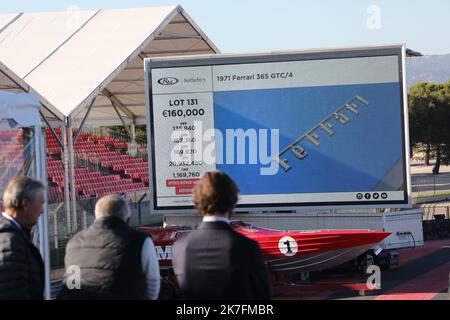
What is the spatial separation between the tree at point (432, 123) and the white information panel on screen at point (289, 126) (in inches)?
2051

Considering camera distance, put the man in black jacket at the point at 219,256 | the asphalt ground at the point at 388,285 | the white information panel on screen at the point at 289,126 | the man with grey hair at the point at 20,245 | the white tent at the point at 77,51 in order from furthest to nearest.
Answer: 1. the white tent at the point at 77,51
2. the white information panel on screen at the point at 289,126
3. the asphalt ground at the point at 388,285
4. the man with grey hair at the point at 20,245
5. the man in black jacket at the point at 219,256

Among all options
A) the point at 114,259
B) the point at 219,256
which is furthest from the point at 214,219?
the point at 114,259

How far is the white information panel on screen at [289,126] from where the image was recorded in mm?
14695

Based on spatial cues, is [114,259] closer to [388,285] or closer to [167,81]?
[388,285]

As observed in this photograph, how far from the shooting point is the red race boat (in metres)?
13.8

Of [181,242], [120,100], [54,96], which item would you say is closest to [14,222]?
[181,242]

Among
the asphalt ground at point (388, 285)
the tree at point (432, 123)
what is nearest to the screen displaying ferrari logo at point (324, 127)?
the asphalt ground at point (388, 285)

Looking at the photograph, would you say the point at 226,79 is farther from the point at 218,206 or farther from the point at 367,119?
the point at 218,206

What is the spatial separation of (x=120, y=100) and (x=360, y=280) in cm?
2064

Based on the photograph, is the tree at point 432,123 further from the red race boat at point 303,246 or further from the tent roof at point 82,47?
the red race boat at point 303,246

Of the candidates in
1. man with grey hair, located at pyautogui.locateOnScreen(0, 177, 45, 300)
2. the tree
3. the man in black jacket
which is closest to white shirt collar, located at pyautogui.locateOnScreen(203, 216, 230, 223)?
the man in black jacket

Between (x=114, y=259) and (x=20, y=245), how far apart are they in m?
0.64

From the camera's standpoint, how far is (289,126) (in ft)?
49.0

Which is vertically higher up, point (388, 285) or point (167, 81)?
point (167, 81)
